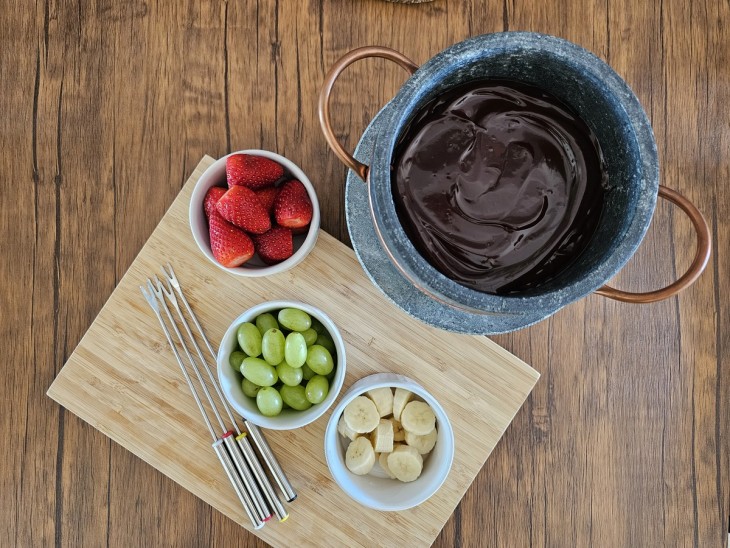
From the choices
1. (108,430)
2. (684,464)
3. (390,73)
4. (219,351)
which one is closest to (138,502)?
(108,430)

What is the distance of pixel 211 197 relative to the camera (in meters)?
1.06

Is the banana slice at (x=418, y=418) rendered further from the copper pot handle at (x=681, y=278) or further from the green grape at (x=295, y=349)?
the copper pot handle at (x=681, y=278)

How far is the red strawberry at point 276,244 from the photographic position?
1046 mm

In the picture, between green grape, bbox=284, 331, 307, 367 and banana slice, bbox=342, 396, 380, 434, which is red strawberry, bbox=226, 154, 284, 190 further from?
banana slice, bbox=342, 396, 380, 434

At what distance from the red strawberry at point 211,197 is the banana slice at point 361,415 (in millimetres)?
419

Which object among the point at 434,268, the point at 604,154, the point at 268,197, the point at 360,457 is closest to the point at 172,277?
the point at 268,197

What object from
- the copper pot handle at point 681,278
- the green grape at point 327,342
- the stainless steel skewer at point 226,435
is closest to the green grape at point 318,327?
the green grape at point 327,342

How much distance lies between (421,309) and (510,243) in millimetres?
211

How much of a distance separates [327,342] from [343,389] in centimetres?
10

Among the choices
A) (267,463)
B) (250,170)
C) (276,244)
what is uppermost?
(250,170)

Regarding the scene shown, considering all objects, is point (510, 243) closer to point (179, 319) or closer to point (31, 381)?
point (179, 319)

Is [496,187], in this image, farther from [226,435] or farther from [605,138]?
[226,435]

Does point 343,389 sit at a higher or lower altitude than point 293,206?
lower

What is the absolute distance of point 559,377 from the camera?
3.98 feet
